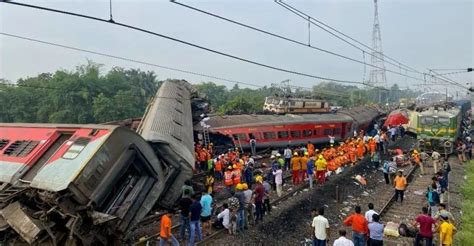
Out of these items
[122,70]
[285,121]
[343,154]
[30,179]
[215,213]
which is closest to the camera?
[30,179]

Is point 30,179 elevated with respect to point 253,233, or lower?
elevated

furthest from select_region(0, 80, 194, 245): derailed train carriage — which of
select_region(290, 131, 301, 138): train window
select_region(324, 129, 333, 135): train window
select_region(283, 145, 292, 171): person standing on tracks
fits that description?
select_region(324, 129, 333, 135): train window

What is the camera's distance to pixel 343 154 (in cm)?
2142

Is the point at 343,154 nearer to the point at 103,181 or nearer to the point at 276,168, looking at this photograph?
the point at 276,168

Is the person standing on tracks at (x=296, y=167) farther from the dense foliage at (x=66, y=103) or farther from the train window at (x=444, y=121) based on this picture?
the dense foliage at (x=66, y=103)

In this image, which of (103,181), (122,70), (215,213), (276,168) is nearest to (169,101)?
(276,168)

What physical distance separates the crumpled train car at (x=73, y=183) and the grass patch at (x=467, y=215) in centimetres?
821

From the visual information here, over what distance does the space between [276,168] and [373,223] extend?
6.95 meters

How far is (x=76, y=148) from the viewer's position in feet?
29.4

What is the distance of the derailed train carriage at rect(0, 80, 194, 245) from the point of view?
7801mm

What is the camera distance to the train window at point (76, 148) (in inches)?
344

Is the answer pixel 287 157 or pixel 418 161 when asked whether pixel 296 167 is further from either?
pixel 418 161

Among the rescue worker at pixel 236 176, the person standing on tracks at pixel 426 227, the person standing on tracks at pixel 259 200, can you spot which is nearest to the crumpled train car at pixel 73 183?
the person standing on tracks at pixel 259 200

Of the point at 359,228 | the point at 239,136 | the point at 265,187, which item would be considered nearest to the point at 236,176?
the point at 265,187
